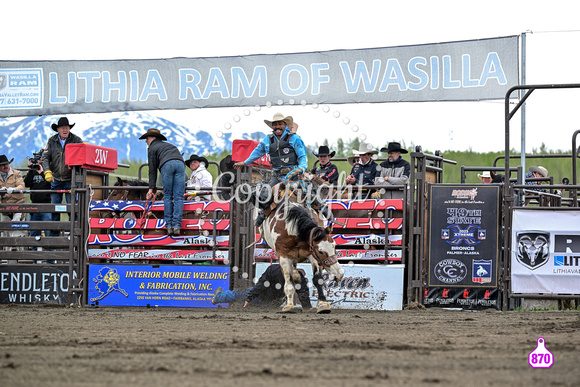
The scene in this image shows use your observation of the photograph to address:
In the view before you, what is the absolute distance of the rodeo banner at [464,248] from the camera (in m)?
11.0

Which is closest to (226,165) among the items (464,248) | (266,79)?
(266,79)

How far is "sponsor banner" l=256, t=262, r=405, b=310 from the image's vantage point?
1109 centimetres

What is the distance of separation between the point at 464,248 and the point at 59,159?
7.21m

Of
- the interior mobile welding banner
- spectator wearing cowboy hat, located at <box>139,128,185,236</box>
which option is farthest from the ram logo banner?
spectator wearing cowboy hat, located at <box>139,128,185,236</box>

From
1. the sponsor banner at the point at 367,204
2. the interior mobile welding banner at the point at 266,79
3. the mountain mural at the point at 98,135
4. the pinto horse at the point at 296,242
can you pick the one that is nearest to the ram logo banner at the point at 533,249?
the sponsor banner at the point at 367,204

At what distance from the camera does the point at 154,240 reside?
12148 millimetres

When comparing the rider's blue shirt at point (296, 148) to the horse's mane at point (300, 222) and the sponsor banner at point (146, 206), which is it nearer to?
the horse's mane at point (300, 222)

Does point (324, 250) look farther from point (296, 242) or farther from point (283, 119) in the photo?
point (283, 119)

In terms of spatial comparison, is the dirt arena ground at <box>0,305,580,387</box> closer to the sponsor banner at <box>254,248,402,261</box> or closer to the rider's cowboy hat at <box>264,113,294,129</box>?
the sponsor banner at <box>254,248,402,261</box>

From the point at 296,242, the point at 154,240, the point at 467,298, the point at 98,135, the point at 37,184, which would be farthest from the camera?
the point at 98,135

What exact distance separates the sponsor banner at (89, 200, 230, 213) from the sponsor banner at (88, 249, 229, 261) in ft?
2.30

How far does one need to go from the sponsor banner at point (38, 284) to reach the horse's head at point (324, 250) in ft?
17.6

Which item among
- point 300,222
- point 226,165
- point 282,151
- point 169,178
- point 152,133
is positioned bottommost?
point 300,222

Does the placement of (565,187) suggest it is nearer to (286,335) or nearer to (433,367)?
(286,335)
